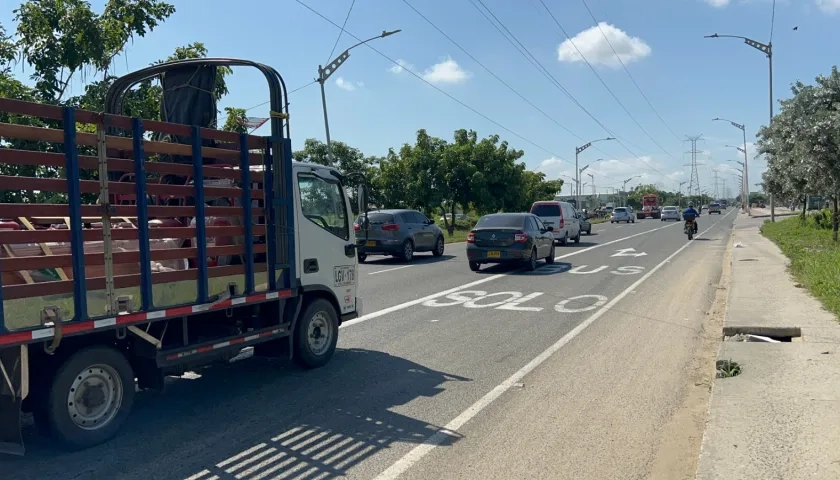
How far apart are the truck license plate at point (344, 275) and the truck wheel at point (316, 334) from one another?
31 cm

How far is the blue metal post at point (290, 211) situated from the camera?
654cm

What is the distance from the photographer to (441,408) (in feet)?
19.2

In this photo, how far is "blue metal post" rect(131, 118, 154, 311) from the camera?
508 centimetres

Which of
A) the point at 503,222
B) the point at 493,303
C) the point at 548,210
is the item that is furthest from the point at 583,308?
the point at 548,210

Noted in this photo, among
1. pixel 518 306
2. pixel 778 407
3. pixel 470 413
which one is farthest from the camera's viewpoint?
pixel 518 306

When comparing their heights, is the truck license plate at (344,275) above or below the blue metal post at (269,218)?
below

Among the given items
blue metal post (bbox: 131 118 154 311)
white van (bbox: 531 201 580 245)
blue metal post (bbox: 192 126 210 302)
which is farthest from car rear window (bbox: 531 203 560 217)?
blue metal post (bbox: 131 118 154 311)

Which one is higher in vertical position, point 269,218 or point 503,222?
point 269,218

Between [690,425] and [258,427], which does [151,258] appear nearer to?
[258,427]

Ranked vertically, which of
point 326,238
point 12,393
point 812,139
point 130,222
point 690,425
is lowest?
point 690,425

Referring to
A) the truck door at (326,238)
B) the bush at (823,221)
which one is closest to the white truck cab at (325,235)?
the truck door at (326,238)

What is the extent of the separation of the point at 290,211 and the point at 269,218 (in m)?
0.25

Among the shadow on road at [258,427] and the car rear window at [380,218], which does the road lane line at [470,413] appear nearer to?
the shadow on road at [258,427]

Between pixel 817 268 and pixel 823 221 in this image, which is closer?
pixel 817 268
